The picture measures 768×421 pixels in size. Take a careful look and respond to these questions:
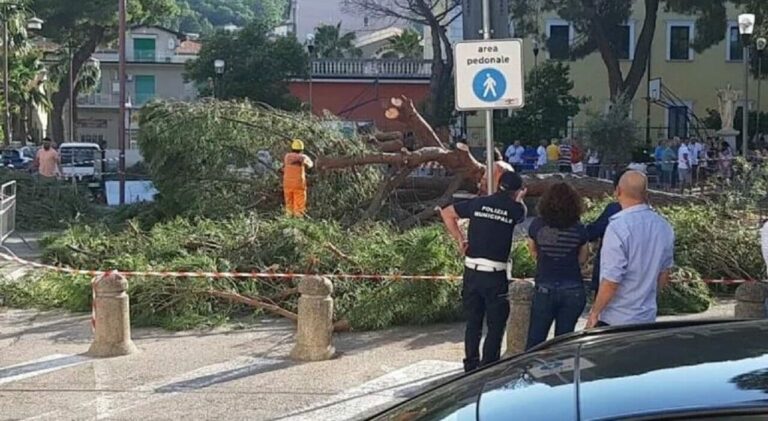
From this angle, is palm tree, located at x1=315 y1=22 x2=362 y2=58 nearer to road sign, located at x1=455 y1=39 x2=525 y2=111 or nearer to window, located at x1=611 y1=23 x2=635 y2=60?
window, located at x1=611 y1=23 x2=635 y2=60

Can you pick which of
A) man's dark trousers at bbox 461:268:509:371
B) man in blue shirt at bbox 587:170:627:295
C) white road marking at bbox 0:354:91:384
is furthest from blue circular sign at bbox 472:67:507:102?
white road marking at bbox 0:354:91:384

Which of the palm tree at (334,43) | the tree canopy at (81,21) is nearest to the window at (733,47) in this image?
the tree canopy at (81,21)

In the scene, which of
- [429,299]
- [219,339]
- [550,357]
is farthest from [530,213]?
[550,357]

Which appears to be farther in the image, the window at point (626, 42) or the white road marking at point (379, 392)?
the window at point (626, 42)

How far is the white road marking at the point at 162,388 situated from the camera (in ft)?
24.4

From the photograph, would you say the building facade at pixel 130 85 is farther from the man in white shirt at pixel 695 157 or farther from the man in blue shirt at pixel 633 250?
the man in blue shirt at pixel 633 250

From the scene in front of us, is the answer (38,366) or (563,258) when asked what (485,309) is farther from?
(38,366)

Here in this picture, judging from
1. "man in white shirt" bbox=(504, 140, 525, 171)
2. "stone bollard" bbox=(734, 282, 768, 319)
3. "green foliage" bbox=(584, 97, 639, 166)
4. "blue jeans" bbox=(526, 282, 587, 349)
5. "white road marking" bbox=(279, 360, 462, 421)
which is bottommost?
"white road marking" bbox=(279, 360, 462, 421)

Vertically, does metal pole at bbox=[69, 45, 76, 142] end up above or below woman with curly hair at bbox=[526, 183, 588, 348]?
above

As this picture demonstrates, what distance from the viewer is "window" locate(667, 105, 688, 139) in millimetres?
43966

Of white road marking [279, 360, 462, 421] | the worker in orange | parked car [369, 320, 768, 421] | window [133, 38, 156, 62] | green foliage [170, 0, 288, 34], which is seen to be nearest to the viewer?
parked car [369, 320, 768, 421]

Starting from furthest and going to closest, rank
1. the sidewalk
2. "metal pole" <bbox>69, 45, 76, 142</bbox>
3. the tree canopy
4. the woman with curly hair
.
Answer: "metal pole" <bbox>69, 45, 76, 142</bbox>
the tree canopy
the sidewalk
the woman with curly hair

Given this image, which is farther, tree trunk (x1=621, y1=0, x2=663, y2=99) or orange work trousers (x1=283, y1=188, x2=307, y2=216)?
tree trunk (x1=621, y1=0, x2=663, y2=99)

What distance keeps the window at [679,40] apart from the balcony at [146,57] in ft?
119
